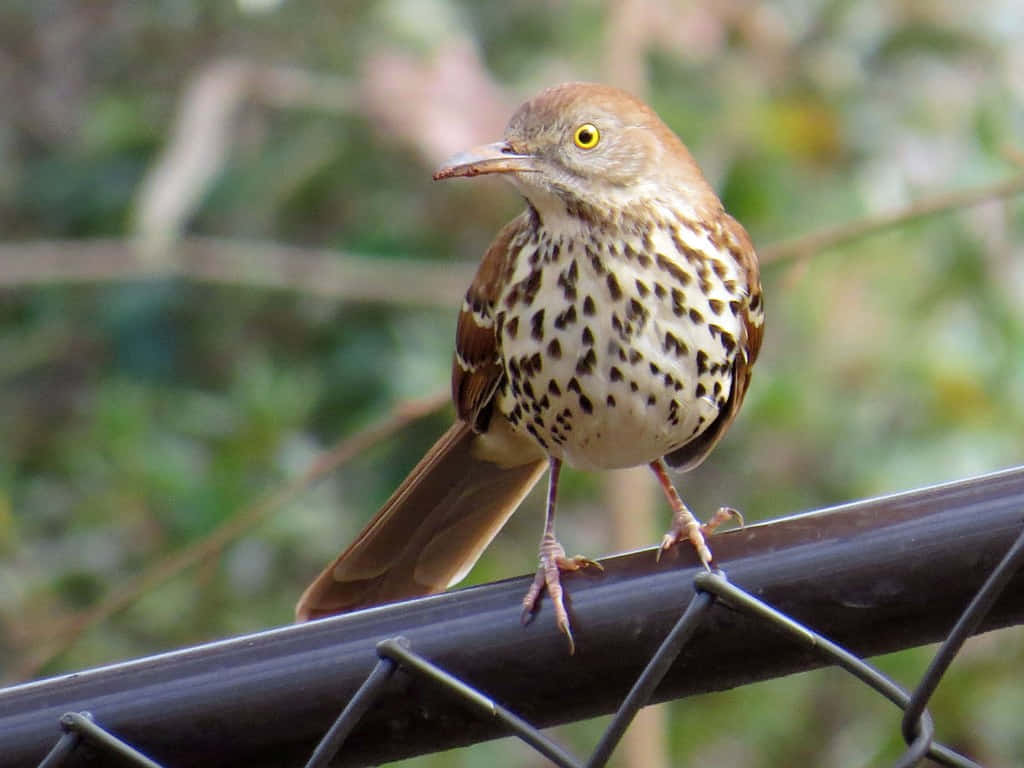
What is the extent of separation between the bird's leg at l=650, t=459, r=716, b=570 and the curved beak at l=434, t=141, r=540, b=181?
608 millimetres

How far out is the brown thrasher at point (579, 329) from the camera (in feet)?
8.74

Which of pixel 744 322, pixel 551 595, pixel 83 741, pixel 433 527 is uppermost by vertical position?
pixel 744 322

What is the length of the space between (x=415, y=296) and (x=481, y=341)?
1577mm

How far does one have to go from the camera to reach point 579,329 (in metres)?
2.67

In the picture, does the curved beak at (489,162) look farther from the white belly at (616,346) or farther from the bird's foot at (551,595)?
the bird's foot at (551,595)

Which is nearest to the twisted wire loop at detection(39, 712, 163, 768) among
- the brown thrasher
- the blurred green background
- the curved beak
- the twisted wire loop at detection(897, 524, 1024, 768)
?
the twisted wire loop at detection(897, 524, 1024, 768)

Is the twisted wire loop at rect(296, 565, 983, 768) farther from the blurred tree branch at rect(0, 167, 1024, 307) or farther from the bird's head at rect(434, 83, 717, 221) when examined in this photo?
the blurred tree branch at rect(0, 167, 1024, 307)

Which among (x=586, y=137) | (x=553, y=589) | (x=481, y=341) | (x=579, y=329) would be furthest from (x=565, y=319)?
(x=553, y=589)

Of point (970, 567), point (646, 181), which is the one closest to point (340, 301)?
point (646, 181)

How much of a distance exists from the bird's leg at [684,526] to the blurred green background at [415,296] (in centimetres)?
84

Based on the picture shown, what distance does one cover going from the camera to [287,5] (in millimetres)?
5434

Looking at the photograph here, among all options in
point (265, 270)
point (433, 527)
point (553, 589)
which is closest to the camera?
point (553, 589)

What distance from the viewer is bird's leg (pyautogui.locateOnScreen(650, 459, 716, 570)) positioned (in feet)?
5.16

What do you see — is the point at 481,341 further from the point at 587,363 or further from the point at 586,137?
the point at 586,137
